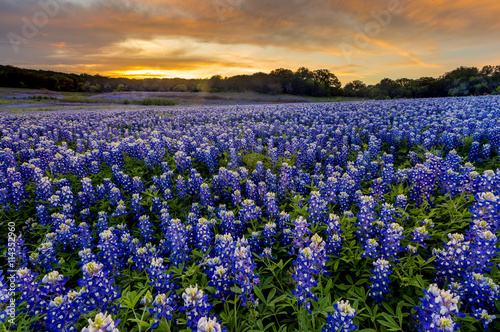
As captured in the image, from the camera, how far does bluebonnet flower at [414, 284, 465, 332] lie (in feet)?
6.22

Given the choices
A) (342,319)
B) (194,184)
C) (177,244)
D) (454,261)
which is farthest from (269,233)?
(194,184)

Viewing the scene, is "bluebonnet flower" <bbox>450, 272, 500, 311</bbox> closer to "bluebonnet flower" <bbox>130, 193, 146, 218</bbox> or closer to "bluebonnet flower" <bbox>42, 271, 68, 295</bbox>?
"bluebonnet flower" <bbox>42, 271, 68, 295</bbox>

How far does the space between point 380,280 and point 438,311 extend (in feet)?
2.41

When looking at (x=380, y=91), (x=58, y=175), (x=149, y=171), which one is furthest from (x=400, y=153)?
(x=380, y=91)

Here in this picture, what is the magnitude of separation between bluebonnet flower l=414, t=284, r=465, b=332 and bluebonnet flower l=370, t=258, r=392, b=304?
18.0 inches

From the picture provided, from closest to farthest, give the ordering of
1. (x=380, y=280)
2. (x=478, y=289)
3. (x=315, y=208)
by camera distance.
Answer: (x=478, y=289), (x=380, y=280), (x=315, y=208)

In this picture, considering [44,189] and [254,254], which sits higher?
[44,189]

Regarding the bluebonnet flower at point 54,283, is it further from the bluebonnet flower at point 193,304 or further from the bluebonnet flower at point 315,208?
the bluebonnet flower at point 315,208

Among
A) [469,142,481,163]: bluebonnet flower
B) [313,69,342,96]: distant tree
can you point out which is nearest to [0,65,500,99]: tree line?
[313,69,342,96]: distant tree

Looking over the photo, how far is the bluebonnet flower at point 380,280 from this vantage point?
267 centimetres

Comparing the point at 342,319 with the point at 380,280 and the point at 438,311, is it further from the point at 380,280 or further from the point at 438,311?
the point at 380,280

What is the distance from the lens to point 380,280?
274 cm

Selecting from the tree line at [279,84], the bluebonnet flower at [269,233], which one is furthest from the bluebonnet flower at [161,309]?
the tree line at [279,84]

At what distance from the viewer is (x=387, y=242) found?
294cm
